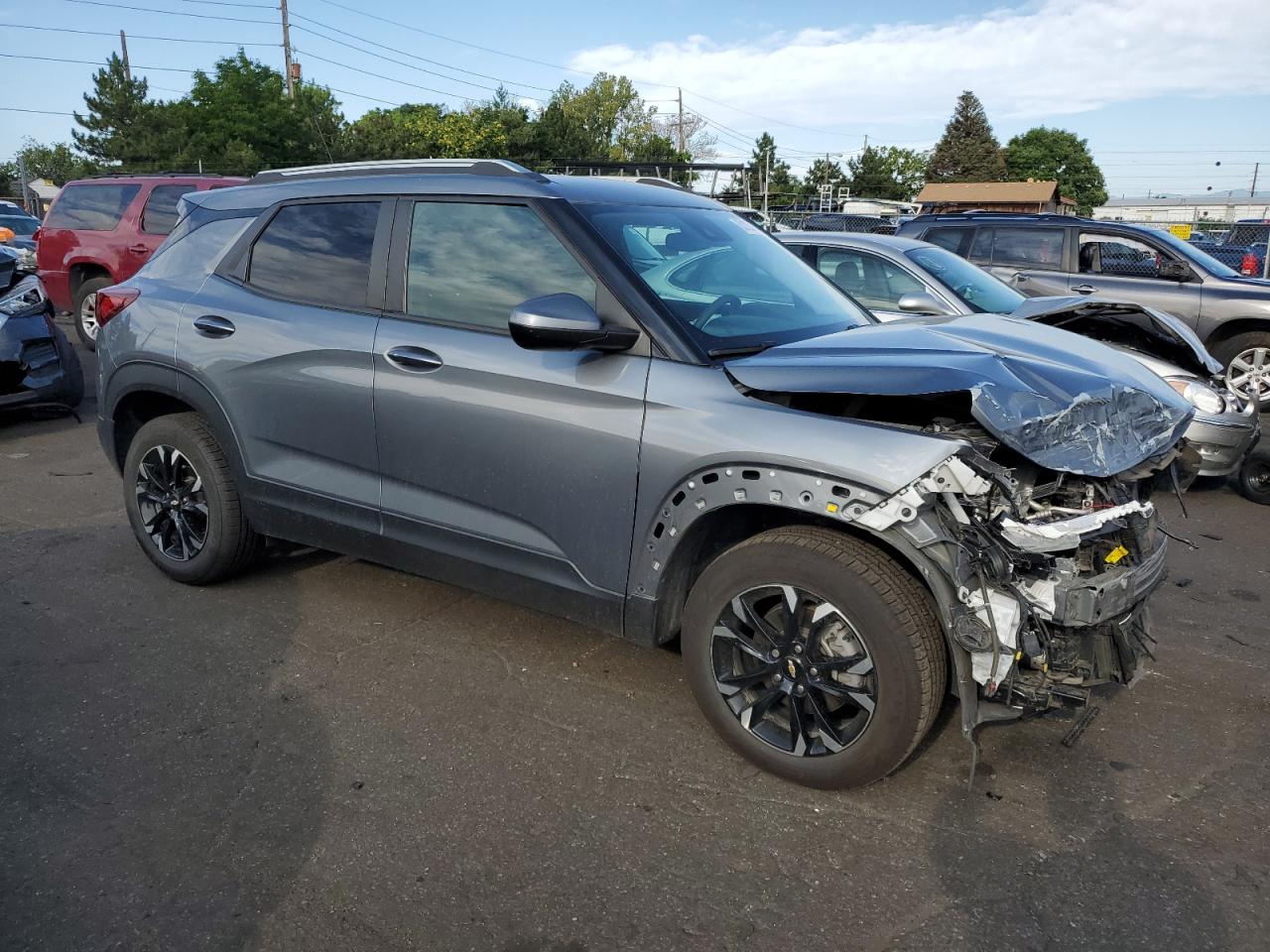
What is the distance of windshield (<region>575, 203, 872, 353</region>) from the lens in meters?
3.41

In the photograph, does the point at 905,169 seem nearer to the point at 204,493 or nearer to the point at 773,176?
the point at 773,176

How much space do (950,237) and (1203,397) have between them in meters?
4.89

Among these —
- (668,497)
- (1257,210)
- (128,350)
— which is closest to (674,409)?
(668,497)

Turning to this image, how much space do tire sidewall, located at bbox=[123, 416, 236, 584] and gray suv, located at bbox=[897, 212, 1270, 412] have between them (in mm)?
7986

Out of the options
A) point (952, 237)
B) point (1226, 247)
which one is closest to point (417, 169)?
point (952, 237)

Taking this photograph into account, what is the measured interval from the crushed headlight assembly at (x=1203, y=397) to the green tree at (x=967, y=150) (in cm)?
9229

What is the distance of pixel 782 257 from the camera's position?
13.9 ft

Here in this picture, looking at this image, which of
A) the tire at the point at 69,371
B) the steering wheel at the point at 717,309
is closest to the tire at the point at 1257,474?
the steering wheel at the point at 717,309

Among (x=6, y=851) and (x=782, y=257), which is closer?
(x=6, y=851)

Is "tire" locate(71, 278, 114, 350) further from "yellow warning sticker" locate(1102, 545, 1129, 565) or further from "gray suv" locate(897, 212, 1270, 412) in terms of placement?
"yellow warning sticker" locate(1102, 545, 1129, 565)

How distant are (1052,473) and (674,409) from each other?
119 cm

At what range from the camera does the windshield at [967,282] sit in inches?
274

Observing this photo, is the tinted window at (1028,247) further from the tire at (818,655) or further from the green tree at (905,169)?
the green tree at (905,169)

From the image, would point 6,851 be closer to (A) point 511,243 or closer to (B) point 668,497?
(B) point 668,497
